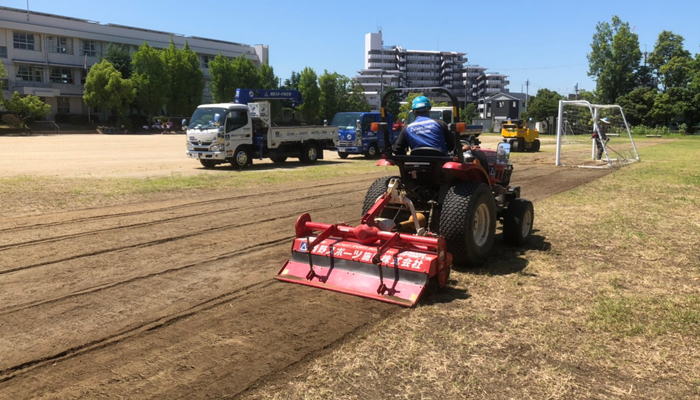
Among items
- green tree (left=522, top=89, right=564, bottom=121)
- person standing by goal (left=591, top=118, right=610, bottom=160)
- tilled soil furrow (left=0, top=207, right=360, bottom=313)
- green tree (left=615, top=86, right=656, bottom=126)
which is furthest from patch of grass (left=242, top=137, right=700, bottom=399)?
green tree (left=522, top=89, right=564, bottom=121)

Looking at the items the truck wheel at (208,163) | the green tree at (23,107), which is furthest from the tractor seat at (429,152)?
the green tree at (23,107)

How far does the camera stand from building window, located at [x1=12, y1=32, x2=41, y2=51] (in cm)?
6506

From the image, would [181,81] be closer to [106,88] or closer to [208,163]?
[106,88]

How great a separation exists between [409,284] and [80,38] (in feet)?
259

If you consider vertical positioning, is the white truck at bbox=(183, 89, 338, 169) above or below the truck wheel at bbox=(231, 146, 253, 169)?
above

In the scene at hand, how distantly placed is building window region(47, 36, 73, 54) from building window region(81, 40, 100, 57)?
192cm

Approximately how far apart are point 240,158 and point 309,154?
12.8 ft

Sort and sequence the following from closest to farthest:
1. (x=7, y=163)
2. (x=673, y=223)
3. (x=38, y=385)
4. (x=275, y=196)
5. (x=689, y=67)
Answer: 1. (x=38, y=385)
2. (x=673, y=223)
3. (x=275, y=196)
4. (x=7, y=163)
5. (x=689, y=67)

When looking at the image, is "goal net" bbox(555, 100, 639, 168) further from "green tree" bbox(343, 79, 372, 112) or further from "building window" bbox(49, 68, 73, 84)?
"building window" bbox(49, 68, 73, 84)

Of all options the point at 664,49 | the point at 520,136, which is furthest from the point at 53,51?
the point at 664,49

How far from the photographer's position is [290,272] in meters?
5.67

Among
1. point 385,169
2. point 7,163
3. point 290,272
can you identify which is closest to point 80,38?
point 7,163

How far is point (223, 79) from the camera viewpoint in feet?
240

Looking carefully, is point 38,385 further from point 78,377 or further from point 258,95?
point 258,95
